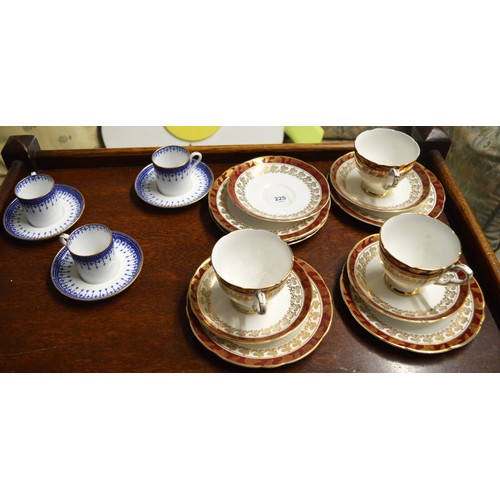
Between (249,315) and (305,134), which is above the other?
(249,315)

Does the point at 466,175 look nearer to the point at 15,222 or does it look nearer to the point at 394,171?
the point at 394,171

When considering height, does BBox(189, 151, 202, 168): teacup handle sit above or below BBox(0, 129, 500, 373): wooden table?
above

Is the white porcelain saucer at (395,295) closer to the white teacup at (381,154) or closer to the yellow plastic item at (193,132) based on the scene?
the white teacup at (381,154)

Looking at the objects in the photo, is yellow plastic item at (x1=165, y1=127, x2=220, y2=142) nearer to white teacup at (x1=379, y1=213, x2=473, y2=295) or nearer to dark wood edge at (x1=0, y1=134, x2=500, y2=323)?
dark wood edge at (x1=0, y1=134, x2=500, y2=323)

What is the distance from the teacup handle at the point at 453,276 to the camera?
0.79m

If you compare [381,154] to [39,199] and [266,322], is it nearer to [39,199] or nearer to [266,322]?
[266,322]

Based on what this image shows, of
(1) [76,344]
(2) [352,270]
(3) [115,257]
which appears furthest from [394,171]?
(1) [76,344]

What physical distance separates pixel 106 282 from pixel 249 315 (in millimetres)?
270

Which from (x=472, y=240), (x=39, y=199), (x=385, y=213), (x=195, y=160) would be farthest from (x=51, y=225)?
(x=472, y=240)

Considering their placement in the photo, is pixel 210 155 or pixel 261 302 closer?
pixel 261 302

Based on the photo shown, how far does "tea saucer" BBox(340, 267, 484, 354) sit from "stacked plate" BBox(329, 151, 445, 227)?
0.21m

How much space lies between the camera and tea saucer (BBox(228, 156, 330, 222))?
0.99 metres

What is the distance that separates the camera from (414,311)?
0.84 meters

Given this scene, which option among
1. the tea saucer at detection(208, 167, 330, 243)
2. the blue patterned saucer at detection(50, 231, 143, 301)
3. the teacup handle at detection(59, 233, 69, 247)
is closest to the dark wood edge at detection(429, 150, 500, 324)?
the tea saucer at detection(208, 167, 330, 243)
